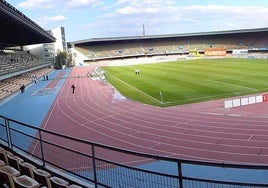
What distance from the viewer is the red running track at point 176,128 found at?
13312 millimetres

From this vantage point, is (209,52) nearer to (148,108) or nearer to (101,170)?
(148,108)

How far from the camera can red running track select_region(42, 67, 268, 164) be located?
13.3 m

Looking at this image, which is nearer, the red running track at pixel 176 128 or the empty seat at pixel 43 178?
the empty seat at pixel 43 178

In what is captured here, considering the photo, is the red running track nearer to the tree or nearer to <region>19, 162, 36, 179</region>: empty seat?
<region>19, 162, 36, 179</region>: empty seat

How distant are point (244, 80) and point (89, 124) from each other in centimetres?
2048

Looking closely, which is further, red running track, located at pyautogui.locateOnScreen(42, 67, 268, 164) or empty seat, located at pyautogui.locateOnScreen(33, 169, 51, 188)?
red running track, located at pyautogui.locateOnScreen(42, 67, 268, 164)

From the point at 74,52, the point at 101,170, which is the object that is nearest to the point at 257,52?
the point at 74,52

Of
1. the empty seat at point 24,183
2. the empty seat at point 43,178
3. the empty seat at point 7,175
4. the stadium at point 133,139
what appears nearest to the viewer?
the empty seat at point 24,183

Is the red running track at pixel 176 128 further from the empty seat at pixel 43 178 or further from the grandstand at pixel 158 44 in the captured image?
the grandstand at pixel 158 44

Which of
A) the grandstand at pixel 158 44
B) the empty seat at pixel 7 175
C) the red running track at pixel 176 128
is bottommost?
the red running track at pixel 176 128

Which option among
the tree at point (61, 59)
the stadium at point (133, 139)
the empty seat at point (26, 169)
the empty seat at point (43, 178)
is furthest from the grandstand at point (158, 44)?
the empty seat at point (43, 178)

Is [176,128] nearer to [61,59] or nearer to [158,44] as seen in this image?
[61,59]

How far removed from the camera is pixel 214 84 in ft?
107

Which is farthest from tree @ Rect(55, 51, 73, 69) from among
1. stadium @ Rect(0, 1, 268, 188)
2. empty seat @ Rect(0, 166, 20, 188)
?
empty seat @ Rect(0, 166, 20, 188)
